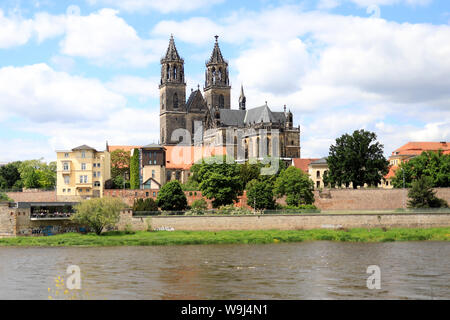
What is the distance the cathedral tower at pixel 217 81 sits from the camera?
→ 487 ft

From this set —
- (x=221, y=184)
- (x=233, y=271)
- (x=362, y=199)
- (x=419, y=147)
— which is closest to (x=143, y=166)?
(x=221, y=184)

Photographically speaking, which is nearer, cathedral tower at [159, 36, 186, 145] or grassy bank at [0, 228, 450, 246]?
grassy bank at [0, 228, 450, 246]

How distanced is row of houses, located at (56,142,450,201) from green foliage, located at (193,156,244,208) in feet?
40.0

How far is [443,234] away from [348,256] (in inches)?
782

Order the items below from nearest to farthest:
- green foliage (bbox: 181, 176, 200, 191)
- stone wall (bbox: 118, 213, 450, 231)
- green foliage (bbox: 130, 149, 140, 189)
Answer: stone wall (bbox: 118, 213, 450, 231), green foliage (bbox: 181, 176, 200, 191), green foliage (bbox: 130, 149, 140, 189)

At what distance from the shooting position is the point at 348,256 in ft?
151

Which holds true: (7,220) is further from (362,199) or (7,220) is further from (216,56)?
(216,56)

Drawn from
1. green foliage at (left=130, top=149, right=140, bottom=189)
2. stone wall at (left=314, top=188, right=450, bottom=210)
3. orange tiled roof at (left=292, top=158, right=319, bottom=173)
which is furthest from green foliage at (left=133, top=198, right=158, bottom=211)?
orange tiled roof at (left=292, top=158, right=319, bottom=173)

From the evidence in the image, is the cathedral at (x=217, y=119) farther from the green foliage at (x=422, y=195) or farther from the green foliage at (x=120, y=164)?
the green foliage at (x=422, y=195)

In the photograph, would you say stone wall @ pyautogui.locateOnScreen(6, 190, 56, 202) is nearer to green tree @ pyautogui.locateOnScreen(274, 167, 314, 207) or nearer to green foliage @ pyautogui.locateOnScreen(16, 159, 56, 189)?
green foliage @ pyautogui.locateOnScreen(16, 159, 56, 189)

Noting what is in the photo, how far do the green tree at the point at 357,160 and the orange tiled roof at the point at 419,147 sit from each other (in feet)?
88.3

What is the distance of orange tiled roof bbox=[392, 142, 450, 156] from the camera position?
11088cm

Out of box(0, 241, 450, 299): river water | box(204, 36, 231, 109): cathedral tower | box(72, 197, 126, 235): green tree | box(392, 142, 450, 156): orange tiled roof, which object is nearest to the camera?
box(0, 241, 450, 299): river water
